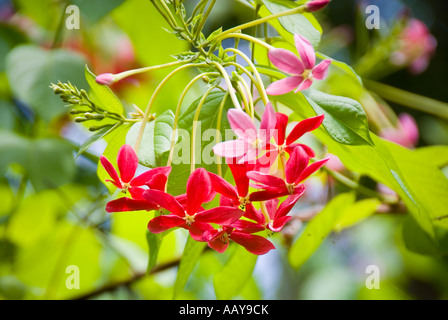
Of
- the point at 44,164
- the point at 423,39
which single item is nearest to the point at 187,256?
the point at 44,164

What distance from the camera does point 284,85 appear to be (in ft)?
1.52

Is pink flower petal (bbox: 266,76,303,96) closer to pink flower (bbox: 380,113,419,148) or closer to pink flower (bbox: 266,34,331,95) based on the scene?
pink flower (bbox: 266,34,331,95)

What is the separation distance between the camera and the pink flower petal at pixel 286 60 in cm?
45

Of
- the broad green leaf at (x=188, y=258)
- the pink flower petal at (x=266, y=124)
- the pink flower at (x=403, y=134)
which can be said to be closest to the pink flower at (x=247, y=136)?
the pink flower petal at (x=266, y=124)

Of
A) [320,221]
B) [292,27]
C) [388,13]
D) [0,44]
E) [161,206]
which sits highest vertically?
[388,13]

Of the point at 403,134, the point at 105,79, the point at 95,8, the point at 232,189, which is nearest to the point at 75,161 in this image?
the point at 95,8

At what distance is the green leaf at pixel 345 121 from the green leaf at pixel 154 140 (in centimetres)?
16

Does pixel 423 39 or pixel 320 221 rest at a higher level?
pixel 423 39

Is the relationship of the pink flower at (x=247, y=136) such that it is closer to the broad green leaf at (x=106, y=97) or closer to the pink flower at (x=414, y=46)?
the broad green leaf at (x=106, y=97)

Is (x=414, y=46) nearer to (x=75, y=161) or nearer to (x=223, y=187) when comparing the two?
(x=75, y=161)

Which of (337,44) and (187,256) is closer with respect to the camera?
(187,256)
